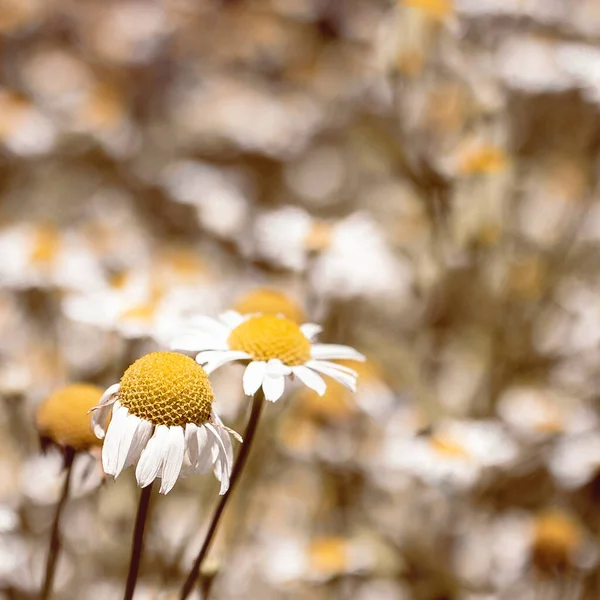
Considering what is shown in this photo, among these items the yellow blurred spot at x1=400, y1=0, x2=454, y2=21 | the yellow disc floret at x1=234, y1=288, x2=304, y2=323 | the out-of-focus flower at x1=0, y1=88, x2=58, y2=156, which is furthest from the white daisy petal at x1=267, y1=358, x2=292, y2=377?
the out-of-focus flower at x1=0, y1=88, x2=58, y2=156

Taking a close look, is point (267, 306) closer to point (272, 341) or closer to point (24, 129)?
point (272, 341)

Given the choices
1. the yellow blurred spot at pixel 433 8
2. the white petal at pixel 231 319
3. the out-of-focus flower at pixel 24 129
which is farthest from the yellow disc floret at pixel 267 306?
the out-of-focus flower at pixel 24 129

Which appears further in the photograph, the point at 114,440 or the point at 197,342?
the point at 197,342

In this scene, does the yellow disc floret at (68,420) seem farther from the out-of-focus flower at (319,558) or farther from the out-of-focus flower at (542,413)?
the out-of-focus flower at (542,413)

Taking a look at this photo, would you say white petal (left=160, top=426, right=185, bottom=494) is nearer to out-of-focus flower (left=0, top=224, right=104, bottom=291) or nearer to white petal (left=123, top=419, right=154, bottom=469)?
white petal (left=123, top=419, right=154, bottom=469)

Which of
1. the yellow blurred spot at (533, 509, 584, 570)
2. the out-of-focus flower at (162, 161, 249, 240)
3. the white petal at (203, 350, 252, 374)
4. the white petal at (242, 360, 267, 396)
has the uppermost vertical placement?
the white petal at (242, 360, 267, 396)

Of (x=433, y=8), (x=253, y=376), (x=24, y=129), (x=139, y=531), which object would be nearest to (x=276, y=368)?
(x=253, y=376)
